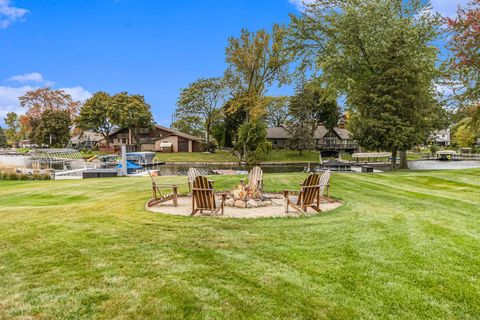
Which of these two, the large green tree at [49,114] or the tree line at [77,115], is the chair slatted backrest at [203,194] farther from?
the large green tree at [49,114]

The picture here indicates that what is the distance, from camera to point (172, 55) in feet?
87.4

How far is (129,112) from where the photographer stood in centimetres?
5478

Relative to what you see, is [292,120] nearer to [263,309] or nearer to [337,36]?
[337,36]

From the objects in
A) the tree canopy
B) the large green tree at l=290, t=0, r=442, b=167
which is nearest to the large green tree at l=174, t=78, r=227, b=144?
the tree canopy

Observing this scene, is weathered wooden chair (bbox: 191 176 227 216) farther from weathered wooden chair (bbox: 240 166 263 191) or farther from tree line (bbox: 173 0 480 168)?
tree line (bbox: 173 0 480 168)

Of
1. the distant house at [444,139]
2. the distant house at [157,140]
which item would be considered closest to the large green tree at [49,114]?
the distant house at [157,140]

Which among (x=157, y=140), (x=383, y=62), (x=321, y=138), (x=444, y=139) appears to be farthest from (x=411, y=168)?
(x=444, y=139)

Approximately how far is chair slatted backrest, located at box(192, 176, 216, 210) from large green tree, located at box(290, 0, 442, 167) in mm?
17112

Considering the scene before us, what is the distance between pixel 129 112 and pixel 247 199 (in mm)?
51029

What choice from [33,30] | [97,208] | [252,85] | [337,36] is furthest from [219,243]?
[252,85]

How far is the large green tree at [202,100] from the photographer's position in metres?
54.1

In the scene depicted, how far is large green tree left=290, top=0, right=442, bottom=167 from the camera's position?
2042cm

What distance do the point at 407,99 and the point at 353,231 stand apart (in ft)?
63.0

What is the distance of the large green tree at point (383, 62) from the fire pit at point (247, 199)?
15.2 m
